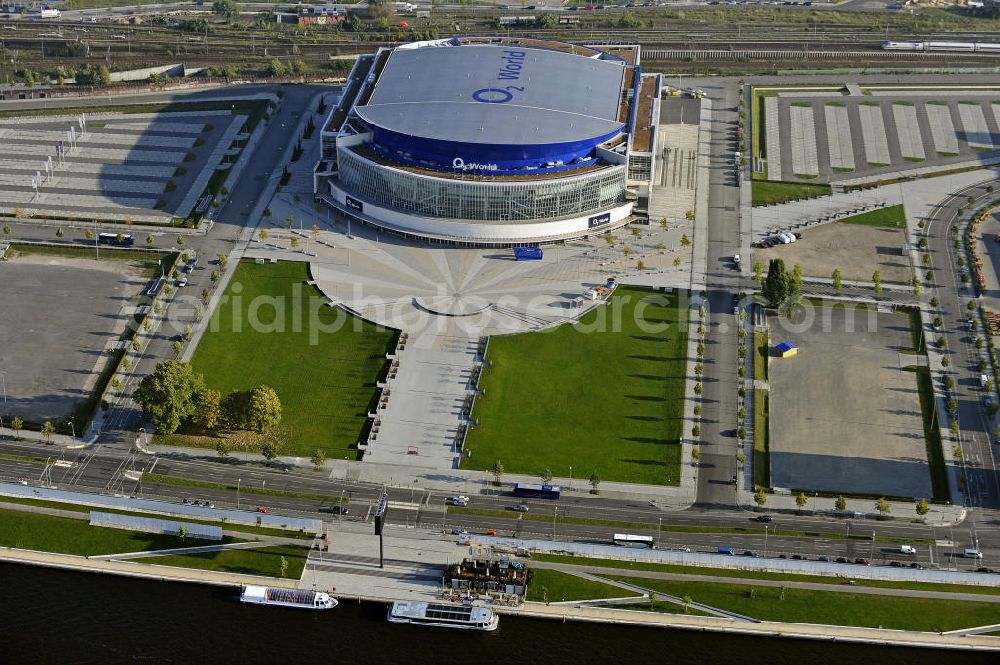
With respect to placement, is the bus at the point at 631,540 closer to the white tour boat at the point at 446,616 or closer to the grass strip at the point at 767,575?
the grass strip at the point at 767,575

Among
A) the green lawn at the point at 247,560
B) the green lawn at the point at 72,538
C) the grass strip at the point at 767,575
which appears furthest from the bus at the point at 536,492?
the green lawn at the point at 72,538

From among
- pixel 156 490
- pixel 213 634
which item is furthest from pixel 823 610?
pixel 156 490

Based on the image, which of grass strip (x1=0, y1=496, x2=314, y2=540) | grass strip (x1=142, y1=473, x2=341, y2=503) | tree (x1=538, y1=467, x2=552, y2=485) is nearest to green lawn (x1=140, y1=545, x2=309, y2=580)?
grass strip (x1=0, y1=496, x2=314, y2=540)

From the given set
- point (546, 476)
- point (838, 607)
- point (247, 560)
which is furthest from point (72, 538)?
point (838, 607)

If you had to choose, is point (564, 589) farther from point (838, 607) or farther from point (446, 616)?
point (838, 607)

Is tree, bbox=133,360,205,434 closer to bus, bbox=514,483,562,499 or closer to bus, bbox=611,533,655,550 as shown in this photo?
bus, bbox=514,483,562,499
